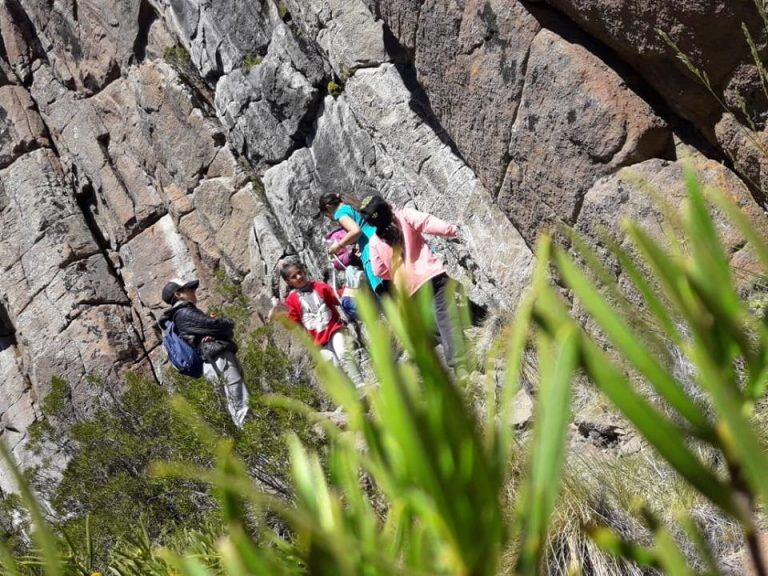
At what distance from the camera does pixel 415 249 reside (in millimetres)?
5734

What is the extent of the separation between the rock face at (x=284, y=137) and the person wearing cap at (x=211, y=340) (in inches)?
94.4

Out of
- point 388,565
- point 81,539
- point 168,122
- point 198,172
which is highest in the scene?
point 168,122

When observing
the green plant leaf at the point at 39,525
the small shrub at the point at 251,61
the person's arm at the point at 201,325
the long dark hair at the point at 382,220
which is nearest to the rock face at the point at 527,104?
the long dark hair at the point at 382,220

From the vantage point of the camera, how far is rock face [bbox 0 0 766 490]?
519 cm

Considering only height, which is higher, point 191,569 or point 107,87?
point 107,87

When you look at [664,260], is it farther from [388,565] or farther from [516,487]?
[516,487]

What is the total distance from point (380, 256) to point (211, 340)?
168cm

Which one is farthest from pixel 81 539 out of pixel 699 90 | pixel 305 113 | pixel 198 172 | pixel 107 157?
pixel 107 157

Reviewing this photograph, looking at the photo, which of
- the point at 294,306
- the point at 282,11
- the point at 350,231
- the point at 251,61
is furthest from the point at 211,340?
the point at 282,11

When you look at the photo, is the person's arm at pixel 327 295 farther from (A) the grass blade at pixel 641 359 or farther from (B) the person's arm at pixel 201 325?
(A) the grass blade at pixel 641 359

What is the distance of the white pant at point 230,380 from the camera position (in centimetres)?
596

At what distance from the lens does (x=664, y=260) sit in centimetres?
54

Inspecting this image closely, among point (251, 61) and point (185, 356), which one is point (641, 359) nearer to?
point (185, 356)

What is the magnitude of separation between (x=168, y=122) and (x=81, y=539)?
9.00 meters
